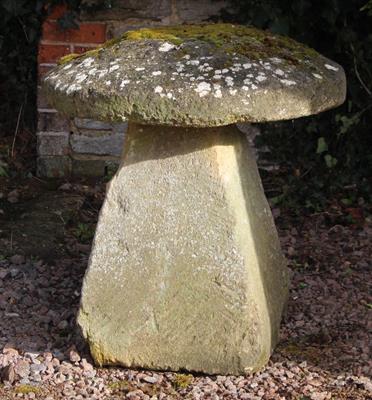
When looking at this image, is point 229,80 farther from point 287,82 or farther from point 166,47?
point 166,47

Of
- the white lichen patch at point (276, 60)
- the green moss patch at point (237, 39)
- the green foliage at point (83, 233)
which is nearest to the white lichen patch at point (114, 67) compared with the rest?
the green moss patch at point (237, 39)

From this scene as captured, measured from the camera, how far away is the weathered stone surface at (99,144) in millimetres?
5008

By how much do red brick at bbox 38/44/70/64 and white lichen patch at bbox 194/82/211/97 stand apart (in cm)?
214

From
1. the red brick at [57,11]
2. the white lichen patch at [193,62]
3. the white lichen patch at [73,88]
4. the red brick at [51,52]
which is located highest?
the white lichen patch at [193,62]

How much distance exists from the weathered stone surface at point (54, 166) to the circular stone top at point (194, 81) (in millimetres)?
1858

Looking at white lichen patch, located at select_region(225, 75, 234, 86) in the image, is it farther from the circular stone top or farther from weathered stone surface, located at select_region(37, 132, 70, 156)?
weathered stone surface, located at select_region(37, 132, 70, 156)

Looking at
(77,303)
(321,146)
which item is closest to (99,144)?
(321,146)

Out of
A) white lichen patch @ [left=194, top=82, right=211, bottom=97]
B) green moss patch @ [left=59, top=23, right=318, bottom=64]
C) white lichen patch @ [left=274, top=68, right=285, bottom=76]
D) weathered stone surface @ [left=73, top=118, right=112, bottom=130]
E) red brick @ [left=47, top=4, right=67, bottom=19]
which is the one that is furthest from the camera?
weathered stone surface @ [left=73, top=118, right=112, bottom=130]

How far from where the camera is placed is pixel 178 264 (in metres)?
3.19

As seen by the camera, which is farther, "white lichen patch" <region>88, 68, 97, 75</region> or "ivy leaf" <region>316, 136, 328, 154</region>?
"ivy leaf" <region>316, 136, 328, 154</region>

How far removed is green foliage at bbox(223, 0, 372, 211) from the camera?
470cm

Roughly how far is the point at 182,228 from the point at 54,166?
205 centimetres

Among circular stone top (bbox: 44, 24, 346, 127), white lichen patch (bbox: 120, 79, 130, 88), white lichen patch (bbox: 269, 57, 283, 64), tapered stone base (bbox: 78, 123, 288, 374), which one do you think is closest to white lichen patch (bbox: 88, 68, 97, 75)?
circular stone top (bbox: 44, 24, 346, 127)

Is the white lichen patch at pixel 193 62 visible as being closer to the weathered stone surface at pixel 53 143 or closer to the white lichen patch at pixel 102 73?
the white lichen patch at pixel 102 73
